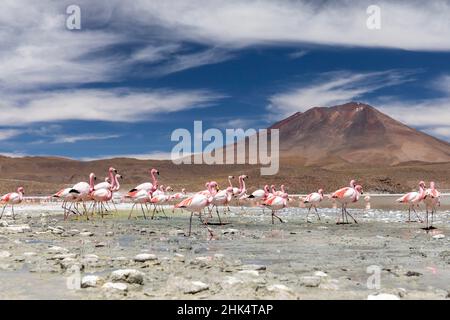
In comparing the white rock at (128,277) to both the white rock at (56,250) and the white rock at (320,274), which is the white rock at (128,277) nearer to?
the white rock at (320,274)

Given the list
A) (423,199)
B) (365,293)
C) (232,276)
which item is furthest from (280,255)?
(423,199)

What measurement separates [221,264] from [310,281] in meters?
2.40

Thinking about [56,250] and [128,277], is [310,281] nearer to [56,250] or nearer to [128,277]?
[128,277]

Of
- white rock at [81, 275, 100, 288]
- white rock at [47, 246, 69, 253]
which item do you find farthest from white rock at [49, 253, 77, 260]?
white rock at [81, 275, 100, 288]

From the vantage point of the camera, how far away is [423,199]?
21.4m

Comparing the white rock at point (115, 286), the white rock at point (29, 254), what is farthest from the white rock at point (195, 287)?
the white rock at point (29, 254)

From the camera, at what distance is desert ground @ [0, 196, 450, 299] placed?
7.71 meters

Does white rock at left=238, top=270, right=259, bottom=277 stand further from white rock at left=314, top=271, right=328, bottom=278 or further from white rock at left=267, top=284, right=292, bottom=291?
white rock at left=267, top=284, right=292, bottom=291

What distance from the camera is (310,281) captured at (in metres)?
8.20

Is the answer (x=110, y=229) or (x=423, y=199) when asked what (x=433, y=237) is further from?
(x=110, y=229)

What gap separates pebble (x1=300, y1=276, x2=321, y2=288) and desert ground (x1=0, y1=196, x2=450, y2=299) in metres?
0.01

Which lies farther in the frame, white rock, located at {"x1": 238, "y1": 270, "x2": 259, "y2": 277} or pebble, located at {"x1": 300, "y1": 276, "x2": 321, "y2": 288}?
white rock, located at {"x1": 238, "y1": 270, "x2": 259, "y2": 277}

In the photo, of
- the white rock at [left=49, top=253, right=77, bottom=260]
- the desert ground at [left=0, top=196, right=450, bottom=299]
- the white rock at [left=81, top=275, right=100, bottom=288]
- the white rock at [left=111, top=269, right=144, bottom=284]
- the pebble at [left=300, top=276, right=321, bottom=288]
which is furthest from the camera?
the white rock at [left=49, top=253, right=77, bottom=260]

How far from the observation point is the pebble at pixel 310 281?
8.13 meters
